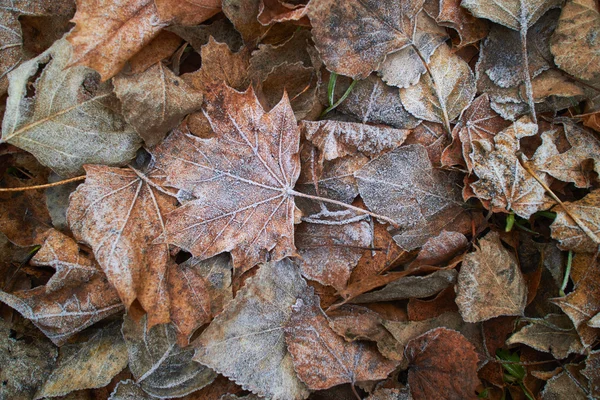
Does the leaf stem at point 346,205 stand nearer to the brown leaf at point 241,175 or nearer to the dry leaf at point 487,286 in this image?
the brown leaf at point 241,175

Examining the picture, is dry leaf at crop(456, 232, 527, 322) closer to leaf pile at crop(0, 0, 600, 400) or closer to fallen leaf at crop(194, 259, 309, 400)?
leaf pile at crop(0, 0, 600, 400)

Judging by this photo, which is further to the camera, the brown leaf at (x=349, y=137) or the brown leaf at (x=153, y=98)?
the brown leaf at (x=349, y=137)

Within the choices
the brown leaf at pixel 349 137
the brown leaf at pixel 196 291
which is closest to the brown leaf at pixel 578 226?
the brown leaf at pixel 349 137

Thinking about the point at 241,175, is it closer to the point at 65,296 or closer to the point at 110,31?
the point at 110,31

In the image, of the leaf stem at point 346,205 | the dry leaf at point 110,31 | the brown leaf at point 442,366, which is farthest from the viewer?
the leaf stem at point 346,205

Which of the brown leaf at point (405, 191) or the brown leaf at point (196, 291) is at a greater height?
the brown leaf at point (405, 191)

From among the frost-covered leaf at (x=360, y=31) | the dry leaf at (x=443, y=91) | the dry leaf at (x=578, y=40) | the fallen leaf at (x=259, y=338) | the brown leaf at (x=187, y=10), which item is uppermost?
the brown leaf at (x=187, y=10)

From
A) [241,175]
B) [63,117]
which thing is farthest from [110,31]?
[241,175]
